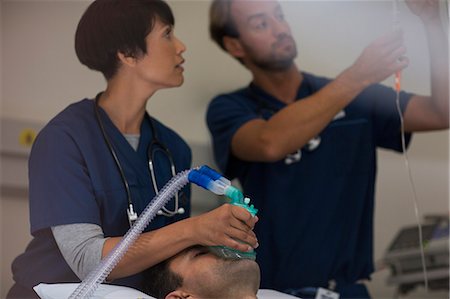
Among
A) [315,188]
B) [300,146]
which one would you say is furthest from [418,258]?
[300,146]

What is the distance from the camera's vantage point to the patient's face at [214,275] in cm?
153

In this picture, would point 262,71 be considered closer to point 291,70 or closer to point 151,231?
point 291,70

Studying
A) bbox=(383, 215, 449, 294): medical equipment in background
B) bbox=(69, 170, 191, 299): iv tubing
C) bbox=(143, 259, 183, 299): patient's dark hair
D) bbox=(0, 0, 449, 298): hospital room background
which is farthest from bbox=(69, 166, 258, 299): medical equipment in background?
bbox=(383, 215, 449, 294): medical equipment in background

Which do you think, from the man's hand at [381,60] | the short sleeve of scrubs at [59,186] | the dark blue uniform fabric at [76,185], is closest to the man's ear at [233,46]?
the man's hand at [381,60]

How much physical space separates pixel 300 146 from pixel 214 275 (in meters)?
0.73

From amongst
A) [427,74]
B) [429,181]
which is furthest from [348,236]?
[429,181]

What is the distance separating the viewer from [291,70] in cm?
239

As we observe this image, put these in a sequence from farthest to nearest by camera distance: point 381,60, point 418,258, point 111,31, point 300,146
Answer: point 418,258 → point 300,146 → point 381,60 → point 111,31

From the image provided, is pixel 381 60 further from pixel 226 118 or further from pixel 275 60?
pixel 226 118

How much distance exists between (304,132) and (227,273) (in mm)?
693

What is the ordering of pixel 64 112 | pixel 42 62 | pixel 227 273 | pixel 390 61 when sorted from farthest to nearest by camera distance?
pixel 390 61 < pixel 42 62 < pixel 64 112 < pixel 227 273

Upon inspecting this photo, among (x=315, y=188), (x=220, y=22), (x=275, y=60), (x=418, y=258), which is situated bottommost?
(x=418, y=258)

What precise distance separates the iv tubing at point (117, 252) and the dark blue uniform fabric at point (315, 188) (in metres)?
0.66

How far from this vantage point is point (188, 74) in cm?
208
